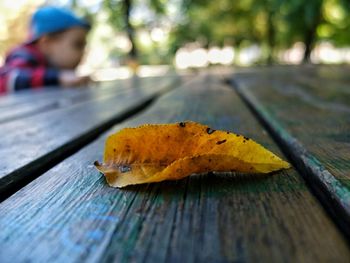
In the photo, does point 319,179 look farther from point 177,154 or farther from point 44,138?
point 44,138

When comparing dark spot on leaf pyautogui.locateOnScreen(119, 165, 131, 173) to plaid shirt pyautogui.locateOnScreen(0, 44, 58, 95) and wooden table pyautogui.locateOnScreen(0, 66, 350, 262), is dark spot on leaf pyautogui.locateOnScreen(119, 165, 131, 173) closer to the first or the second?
wooden table pyautogui.locateOnScreen(0, 66, 350, 262)

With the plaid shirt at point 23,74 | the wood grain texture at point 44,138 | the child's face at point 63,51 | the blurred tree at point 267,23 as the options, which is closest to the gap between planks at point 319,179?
the wood grain texture at point 44,138

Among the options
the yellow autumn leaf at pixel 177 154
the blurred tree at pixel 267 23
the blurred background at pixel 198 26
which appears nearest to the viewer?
the yellow autumn leaf at pixel 177 154

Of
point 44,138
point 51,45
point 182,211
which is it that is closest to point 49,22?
point 51,45

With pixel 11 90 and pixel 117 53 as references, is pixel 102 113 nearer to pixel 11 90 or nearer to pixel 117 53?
pixel 11 90

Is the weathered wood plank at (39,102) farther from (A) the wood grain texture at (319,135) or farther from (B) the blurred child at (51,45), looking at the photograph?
(B) the blurred child at (51,45)

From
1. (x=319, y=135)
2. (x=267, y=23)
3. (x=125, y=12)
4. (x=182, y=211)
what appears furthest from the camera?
(x=267, y=23)

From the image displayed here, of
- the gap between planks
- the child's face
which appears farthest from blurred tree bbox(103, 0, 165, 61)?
the gap between planks
